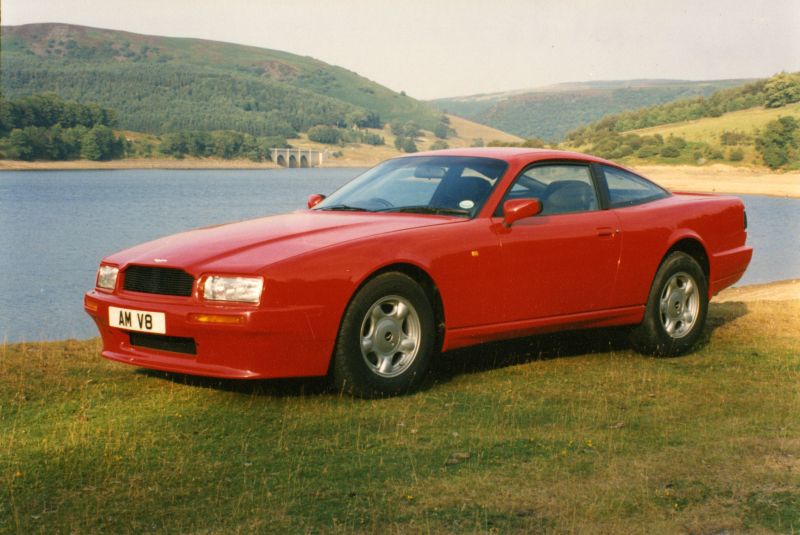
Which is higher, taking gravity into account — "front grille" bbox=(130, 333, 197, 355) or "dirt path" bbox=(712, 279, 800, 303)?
"front grille" bbox=(130, 333, 197, 355)

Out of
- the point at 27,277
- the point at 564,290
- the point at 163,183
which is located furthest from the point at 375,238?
the point at 163,183

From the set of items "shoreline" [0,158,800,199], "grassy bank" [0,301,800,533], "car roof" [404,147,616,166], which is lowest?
"shoreline" [0,158,800,199]

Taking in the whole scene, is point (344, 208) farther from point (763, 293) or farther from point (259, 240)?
point (763, 293)

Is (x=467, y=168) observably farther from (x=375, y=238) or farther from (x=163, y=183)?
(x=163, y=183)

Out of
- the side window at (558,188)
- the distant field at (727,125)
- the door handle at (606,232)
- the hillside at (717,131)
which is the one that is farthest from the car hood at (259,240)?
the distant field at (727,125)

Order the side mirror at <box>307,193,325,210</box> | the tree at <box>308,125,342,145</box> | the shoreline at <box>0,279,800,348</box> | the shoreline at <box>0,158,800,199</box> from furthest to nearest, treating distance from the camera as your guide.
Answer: the tree at <box>308,125,342,145</box> → the shoreline at <box>0,158,800,199</box> → the shoreline at <box>0,279,800,348</box> → the side mirror at <box>307,193,325,210</box>

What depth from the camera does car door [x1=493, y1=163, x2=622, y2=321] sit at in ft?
21.9

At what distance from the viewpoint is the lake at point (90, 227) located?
92.3ft

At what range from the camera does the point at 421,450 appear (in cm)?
502

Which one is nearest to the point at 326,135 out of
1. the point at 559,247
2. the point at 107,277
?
the point at 559,247

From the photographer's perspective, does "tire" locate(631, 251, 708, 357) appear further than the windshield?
Yes

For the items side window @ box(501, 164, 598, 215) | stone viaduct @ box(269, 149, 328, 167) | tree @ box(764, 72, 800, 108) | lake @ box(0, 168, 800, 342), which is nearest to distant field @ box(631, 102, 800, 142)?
tree @ box(764, 72, 800, 108)

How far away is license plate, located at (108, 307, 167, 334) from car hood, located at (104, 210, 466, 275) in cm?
29

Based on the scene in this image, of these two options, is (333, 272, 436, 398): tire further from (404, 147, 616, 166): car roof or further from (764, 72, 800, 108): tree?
(764, 72, 800, 108): tree
